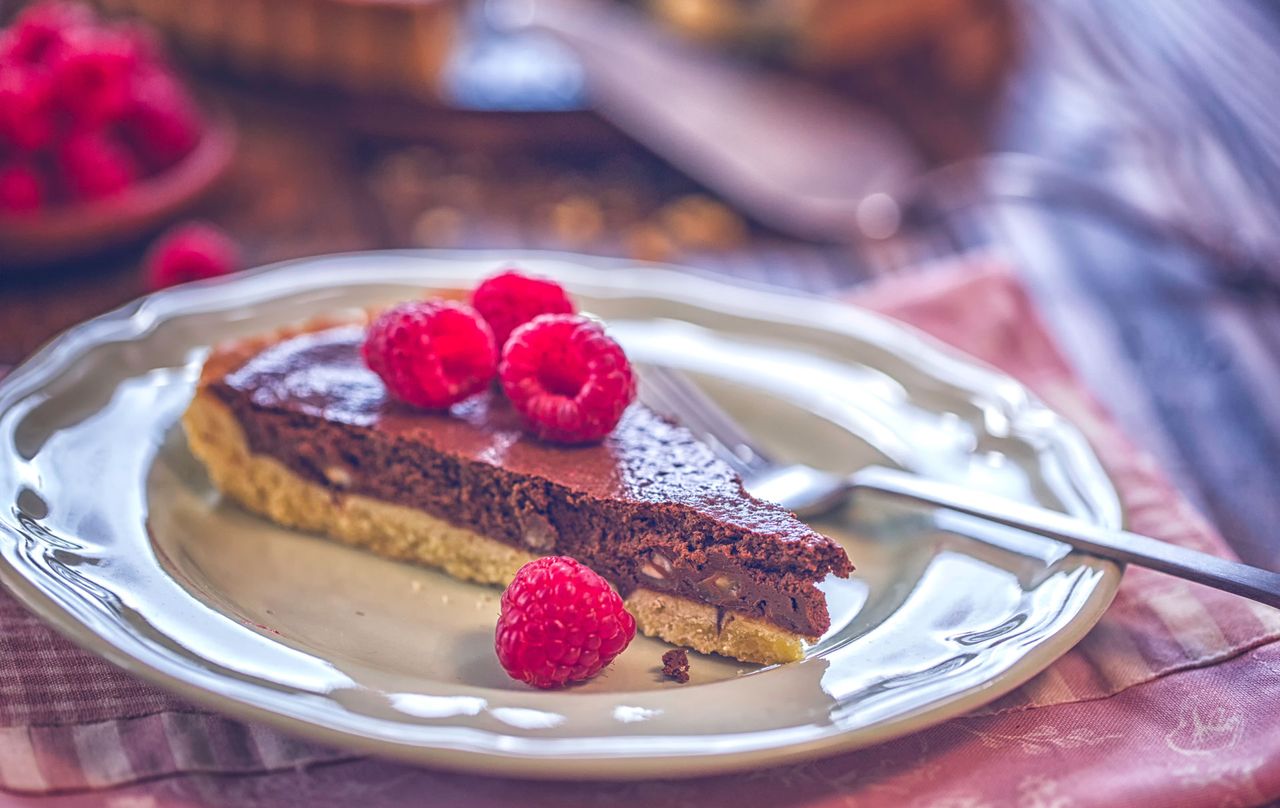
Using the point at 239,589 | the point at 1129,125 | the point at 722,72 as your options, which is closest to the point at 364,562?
the point at 239,589

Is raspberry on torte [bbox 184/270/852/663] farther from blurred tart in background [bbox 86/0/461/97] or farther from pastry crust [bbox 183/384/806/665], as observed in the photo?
blurred tart in background [bbox 86/0/461/97]

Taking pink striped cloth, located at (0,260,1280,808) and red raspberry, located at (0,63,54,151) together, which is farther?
red raspberry, located at (0,63,54,151)

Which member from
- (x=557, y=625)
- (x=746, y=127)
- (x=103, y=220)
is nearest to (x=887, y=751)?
(x=557, y=625)

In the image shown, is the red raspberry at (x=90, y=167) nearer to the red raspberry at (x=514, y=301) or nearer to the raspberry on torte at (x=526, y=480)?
the raspberry on torte at (x=526, y=480)

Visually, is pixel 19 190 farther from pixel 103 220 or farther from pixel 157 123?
pixel 157 123

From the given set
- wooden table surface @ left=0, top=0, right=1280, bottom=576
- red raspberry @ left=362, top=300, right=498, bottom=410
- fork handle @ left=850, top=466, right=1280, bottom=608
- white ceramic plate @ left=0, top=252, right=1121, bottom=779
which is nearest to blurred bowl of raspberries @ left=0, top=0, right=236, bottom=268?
wooden table surface @ left=0, top=0, right=1280, bottom=576
